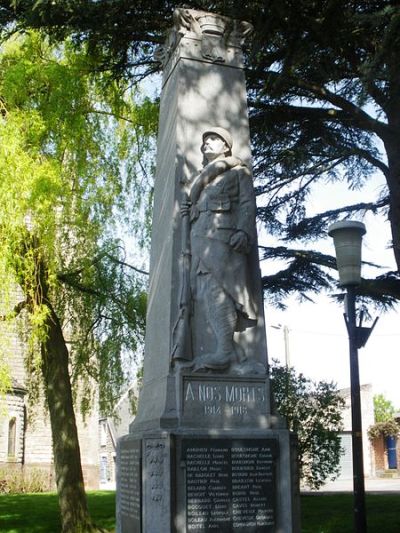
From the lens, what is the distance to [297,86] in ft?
35.6

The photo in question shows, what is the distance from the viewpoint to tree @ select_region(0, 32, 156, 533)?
11.1 m

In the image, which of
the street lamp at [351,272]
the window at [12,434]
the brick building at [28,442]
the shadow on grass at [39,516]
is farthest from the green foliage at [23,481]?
the street lamp at [351,272]

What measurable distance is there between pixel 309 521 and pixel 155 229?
7.14 metres

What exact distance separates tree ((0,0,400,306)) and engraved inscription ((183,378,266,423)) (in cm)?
305

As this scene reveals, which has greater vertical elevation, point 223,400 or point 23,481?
point 223,400

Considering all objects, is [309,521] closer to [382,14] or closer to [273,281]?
[273,281]

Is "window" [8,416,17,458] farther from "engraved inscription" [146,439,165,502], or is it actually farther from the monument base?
"engraved inscription" [146,439,165,502]

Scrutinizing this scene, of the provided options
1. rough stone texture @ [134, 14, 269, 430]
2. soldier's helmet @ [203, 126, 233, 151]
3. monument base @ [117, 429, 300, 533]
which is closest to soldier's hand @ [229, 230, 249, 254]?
rough stone texture @ [134, 14, 269, 430]

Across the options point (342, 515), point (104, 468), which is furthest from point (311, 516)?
point (104, 468)

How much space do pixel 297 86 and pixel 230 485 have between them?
6.25 metres

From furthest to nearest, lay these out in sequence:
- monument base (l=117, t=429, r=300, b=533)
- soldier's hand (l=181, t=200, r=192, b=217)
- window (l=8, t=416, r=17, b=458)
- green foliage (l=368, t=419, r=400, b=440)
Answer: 1. green foliage (l=368, t=419, r=400, b=440)
2. window (l=8, t=416, r=17, b=458)
3. soldier's hand (l=181, t=200, r=192, b=217)
4. monument base (l=117, t=429, r=300, b=533)

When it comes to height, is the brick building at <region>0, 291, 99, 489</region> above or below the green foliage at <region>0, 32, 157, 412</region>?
below

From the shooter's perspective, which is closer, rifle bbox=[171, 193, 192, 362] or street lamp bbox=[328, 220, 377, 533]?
rifle bbox=[171, 193, 192, 362]

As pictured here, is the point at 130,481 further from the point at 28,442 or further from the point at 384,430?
the point at 384,430
